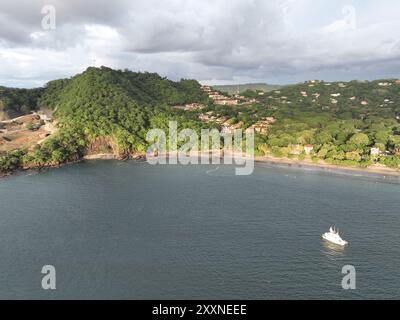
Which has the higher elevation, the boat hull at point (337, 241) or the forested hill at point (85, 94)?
the forested hill at point (85, 94)

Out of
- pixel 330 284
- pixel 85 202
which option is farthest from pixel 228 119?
pixel 330 284

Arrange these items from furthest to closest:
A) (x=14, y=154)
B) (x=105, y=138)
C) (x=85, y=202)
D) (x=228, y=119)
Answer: (x=228, y=119) < (x=105, y=138) < (x=14, y=154) < (x=85, y=202)

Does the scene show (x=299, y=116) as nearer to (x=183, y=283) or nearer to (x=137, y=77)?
(x=137, y=77)

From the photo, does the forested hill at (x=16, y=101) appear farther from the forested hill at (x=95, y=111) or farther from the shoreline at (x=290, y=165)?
the shoreline at (x=290, y=165)

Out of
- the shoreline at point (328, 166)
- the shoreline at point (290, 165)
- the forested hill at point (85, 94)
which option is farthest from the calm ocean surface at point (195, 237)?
the forested hill at point (85, 94)

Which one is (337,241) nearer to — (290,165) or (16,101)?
(290,165)

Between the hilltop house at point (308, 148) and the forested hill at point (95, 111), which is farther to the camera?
the hilltop house at point (308, 148)

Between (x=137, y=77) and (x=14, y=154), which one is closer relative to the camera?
(x=14, y=154)

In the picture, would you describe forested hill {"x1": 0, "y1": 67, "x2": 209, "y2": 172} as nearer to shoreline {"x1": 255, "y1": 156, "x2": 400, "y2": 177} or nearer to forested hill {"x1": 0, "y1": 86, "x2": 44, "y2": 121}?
forested hill {"x1": 0, "y1": 86, "x2": 44, "y2": 121}

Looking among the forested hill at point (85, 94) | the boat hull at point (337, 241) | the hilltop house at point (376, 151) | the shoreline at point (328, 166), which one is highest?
the forested hill at point (85, 94)
